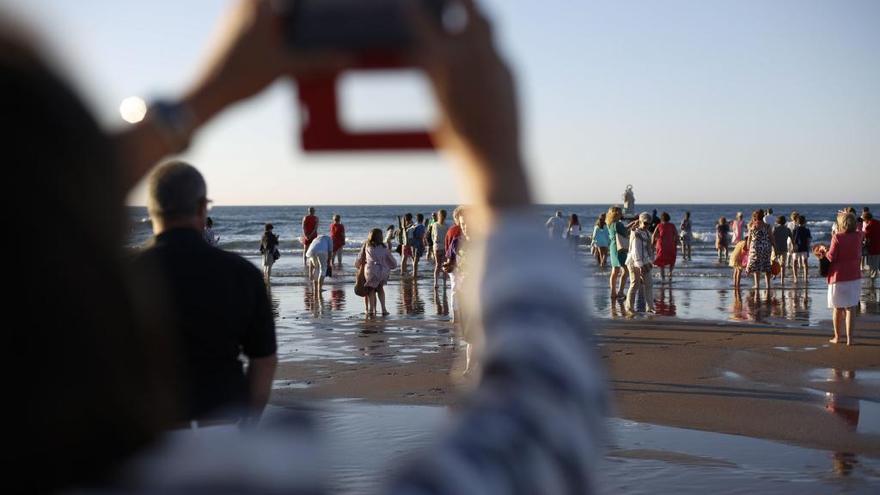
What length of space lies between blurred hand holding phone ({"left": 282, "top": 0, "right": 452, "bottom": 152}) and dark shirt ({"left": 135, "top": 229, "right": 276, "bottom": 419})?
221 centimetres

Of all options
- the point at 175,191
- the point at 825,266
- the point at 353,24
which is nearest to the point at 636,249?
the point at 825,266

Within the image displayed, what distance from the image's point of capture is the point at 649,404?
976 cm

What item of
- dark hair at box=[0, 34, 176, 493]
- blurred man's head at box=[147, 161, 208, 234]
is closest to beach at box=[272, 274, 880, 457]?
blurred man's head at box=[147, 161, 208, 234]

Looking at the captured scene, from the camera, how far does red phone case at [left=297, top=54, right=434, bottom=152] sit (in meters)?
1.00

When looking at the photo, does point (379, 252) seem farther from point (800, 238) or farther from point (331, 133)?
point (331, 133)

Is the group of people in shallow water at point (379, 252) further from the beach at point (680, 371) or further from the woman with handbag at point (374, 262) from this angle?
the beach at point (680, 371)

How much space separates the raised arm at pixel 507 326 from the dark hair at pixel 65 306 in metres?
0.28

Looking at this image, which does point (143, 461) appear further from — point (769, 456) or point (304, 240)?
point (304, 240)

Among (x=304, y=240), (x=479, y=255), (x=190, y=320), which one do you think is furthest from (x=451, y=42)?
Answer: (x=304, y=240)

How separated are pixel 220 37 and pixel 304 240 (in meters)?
25.6

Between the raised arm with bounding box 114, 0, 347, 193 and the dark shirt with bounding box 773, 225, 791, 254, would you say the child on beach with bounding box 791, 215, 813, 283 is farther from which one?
the raised arm with bounding box 114, 0, 347, 193

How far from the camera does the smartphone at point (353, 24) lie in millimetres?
949

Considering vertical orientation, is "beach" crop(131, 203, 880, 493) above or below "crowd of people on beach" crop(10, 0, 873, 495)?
below

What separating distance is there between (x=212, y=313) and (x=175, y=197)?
487mm
